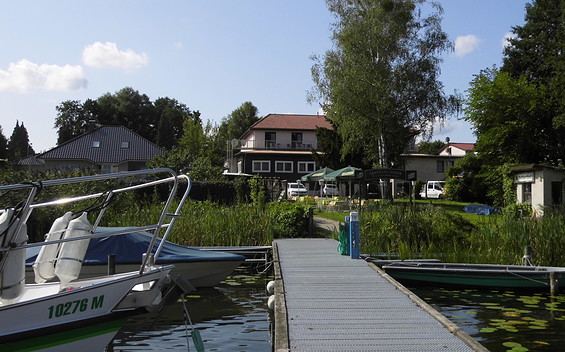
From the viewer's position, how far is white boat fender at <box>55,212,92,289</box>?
828cm

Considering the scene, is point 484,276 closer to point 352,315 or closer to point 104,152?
point 352,315

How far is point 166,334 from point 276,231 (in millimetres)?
10915

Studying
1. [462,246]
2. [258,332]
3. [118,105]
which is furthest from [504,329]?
[118,105]

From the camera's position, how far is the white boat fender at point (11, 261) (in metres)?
7.51

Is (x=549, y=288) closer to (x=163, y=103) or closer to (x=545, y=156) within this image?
(x=545, y=156)

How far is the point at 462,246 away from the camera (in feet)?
57.5

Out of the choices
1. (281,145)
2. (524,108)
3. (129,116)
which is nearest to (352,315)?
(524,108)

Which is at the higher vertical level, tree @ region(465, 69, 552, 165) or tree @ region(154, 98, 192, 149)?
tree @ region(154, 98, 192, 149)

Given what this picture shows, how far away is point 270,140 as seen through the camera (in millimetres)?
69812

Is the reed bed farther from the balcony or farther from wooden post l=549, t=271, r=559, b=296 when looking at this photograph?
the balcony

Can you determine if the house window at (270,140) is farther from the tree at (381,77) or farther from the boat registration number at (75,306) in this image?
the boat registration number at (75,306)

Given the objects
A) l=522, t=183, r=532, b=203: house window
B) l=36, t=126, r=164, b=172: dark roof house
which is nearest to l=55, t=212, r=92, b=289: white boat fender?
l=522, t=183, r=532, b=203: house window

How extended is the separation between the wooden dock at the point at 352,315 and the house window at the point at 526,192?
24196mm

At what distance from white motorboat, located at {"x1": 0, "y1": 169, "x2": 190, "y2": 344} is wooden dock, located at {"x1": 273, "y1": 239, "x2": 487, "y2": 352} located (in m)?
1.95
